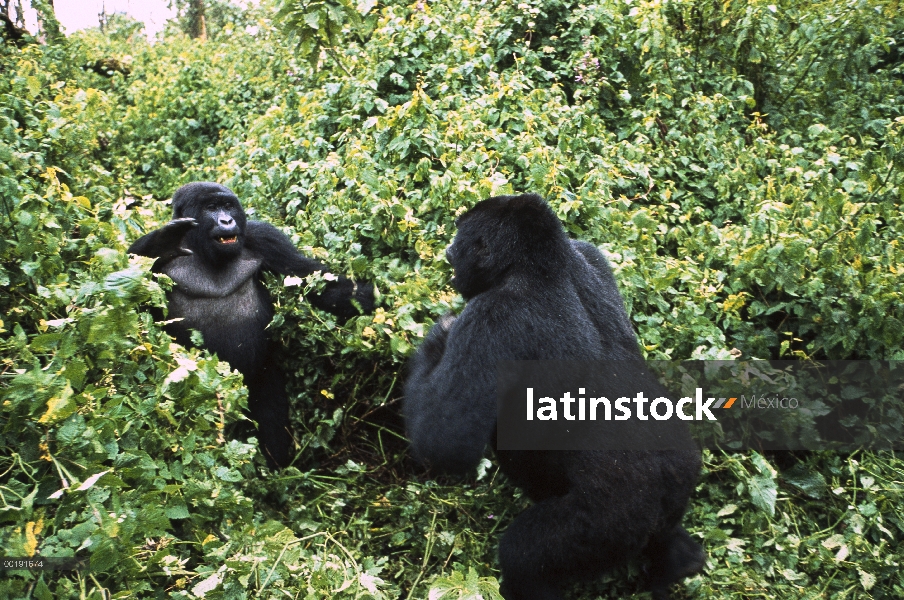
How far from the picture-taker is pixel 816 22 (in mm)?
6215

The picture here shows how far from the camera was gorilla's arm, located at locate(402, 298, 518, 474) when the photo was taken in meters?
3.01

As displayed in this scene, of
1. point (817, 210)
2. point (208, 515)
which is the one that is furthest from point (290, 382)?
point (817, 210)

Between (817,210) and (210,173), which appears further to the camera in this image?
(210,173)

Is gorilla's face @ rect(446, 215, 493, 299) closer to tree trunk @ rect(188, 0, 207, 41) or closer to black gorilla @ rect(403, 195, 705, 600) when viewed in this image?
black gorilla @ rect(403, 195, 705, 600)

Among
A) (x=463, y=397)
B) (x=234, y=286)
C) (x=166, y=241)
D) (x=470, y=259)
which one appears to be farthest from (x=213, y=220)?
(x=463, y=397)

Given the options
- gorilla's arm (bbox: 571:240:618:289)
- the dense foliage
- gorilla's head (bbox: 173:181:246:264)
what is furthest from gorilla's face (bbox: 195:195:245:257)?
gorilla's arm (bbox: 571:240:618:289)

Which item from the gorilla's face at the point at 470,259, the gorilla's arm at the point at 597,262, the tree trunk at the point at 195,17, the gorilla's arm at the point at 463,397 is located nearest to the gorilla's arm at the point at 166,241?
the gorilla's face at the point at 470,259

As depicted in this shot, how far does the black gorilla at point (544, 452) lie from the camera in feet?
9.83

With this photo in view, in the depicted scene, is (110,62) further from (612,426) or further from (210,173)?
(612,426)

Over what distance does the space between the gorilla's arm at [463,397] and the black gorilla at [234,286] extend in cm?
117

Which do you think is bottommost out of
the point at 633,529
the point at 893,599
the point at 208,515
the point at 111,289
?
the point at 893,599

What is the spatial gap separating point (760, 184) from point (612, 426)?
276cm

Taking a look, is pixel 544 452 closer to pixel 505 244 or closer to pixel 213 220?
pixel 505 244

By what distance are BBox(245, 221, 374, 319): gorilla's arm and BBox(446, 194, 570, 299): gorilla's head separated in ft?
3.22
